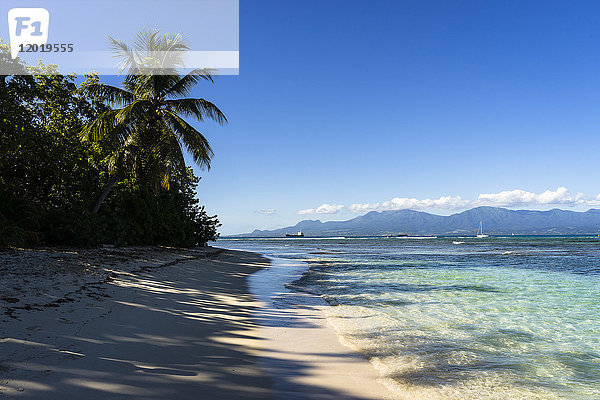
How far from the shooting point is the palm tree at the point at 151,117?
58.6ft

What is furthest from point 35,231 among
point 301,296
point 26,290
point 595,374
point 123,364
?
point 595,374

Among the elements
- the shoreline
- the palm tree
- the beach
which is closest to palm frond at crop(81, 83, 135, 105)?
the palm tree

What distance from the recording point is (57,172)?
16859mm

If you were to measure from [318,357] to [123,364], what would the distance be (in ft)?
7.99

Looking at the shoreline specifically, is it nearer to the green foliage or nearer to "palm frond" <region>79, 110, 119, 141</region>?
the green foliage

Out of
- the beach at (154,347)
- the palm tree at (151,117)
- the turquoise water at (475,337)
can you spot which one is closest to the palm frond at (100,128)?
the palm tree at (151,117)

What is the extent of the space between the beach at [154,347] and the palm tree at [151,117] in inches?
417

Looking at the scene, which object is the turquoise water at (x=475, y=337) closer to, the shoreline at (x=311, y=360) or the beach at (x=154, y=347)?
the shoreline at (x=311, y=360)

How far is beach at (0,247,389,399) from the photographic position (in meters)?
3.47

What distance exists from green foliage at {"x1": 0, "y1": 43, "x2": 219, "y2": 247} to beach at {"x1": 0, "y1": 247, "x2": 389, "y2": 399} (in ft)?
24.9

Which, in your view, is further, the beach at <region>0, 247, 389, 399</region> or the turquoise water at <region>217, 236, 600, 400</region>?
the turquoise water at <region>217, 236, 600, 400</region>

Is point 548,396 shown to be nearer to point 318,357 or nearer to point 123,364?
point 318,357

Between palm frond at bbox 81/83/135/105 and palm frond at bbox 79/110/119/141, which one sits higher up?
palm frond at bbox 81/83/135/105

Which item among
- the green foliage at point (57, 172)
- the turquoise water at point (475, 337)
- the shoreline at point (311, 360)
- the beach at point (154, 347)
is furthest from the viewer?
the green foliage at point (57, 172)
